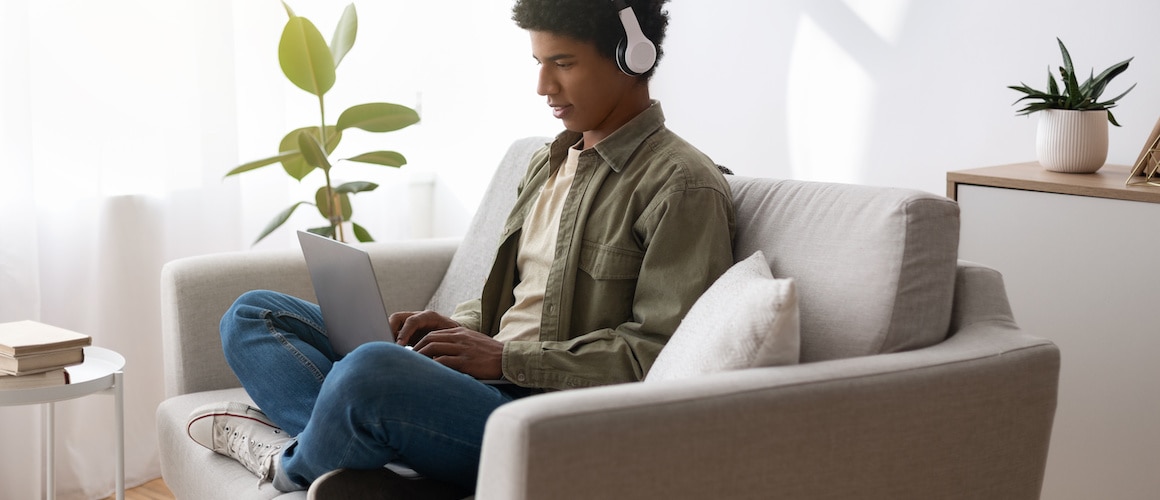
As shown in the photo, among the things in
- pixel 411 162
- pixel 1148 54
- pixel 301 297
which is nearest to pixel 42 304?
pixel 301 297

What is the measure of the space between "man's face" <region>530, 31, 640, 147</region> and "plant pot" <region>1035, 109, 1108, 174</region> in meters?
0.90

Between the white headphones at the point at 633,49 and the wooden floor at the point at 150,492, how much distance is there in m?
1.78

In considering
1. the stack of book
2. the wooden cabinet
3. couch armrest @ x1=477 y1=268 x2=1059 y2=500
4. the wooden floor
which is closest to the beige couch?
couch armrest @ x1=477 y1=268 x2=1059 y2=500

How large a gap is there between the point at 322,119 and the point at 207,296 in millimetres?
722

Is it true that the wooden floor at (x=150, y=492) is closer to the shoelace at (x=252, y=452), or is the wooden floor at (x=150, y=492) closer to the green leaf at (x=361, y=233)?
the green leaf at (x=361, y=233)

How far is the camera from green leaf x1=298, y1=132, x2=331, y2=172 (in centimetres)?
255

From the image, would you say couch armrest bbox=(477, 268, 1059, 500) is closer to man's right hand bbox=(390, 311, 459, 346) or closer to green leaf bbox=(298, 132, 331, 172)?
man's right hand bbox=(390, 311, 459, 346)

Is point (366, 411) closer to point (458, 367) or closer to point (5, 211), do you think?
point (458, 367)

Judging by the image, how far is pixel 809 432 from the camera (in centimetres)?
116

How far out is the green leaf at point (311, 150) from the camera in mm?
2553

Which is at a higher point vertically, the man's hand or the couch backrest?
the couch backrest

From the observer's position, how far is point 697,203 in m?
1.53

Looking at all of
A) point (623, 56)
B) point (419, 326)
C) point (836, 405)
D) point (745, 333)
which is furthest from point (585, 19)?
point (836, 405)

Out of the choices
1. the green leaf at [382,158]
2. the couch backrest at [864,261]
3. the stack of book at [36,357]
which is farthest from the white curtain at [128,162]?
the couch backrest at [864,261]
